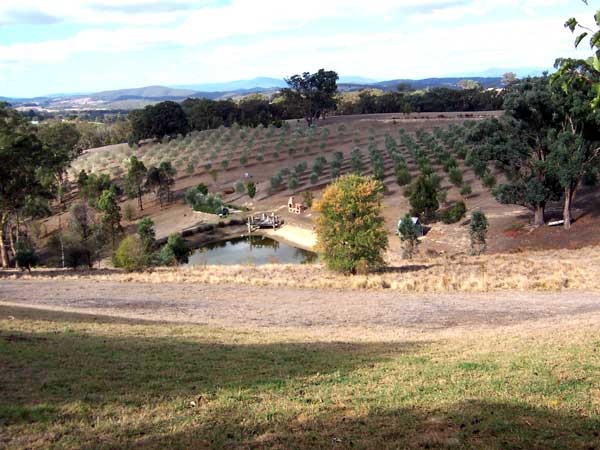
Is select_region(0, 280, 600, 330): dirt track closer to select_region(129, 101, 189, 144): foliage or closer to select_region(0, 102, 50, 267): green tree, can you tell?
select_region(0, 102, 50, 267): green tree

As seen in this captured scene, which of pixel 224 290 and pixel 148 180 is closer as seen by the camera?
pixel 224 290

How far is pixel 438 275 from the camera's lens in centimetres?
2588

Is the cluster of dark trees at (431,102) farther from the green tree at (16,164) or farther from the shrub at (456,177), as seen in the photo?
the green tree at (16,164)

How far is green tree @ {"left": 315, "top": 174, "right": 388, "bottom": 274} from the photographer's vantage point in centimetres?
2752

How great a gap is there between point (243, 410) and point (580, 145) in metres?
31.2

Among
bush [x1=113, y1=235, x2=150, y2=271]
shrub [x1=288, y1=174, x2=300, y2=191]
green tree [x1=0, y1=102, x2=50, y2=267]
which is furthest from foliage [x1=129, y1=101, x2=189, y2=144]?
bush [x1=113, y1=235, x2=150, y2=271]

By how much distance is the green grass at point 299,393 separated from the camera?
7.11 metres

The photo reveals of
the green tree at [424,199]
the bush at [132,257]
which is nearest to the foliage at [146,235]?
the bush at [132,257]

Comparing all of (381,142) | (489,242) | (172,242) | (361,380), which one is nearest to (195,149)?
(381,142)

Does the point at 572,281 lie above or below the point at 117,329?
below

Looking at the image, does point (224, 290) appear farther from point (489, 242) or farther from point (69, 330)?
point (489, 242)

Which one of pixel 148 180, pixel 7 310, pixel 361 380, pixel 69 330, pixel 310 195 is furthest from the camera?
pixel 148 180

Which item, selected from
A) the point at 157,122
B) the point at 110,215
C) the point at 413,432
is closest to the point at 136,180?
the point at 110,215

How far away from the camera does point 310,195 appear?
53.4m
